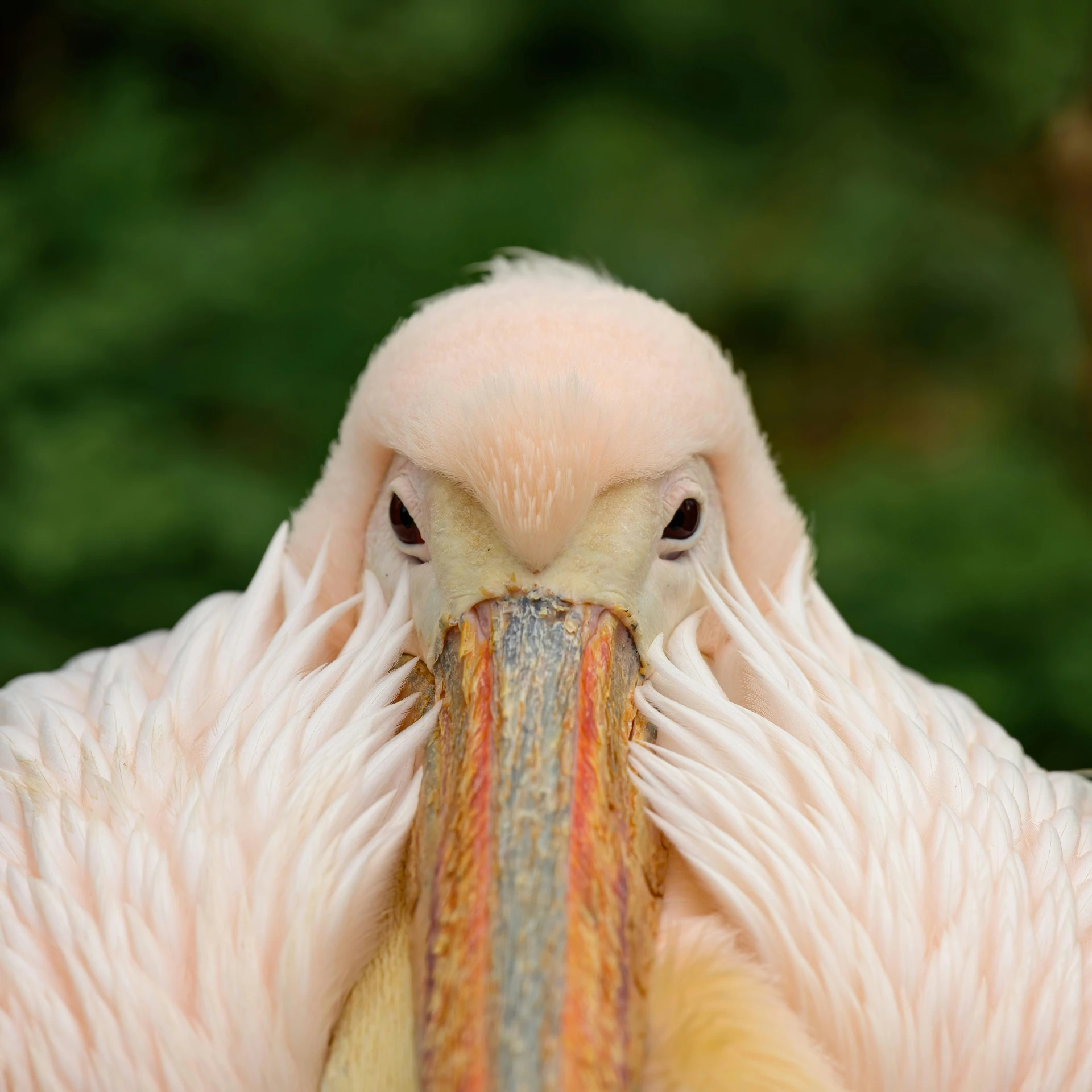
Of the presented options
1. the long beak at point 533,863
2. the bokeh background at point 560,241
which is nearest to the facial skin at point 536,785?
the long beak at point 533,863

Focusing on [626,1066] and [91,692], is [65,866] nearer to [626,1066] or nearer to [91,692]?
[91,692]

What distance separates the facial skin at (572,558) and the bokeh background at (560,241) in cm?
170

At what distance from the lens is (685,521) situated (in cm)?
206

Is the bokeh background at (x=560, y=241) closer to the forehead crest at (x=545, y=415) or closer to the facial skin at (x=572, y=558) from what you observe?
the forehead crest at (x=545, y=415)

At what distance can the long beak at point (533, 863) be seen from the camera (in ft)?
4.87

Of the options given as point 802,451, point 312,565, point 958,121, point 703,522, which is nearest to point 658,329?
point 703,522

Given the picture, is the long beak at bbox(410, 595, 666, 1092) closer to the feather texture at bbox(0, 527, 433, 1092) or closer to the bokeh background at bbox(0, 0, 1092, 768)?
the feather texture at bbox(0, 527, 433, 1092)

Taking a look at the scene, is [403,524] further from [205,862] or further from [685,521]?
[205,862]

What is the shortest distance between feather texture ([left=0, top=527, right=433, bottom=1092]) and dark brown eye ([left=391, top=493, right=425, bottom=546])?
0.07 m

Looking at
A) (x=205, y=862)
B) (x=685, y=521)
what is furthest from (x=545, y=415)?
(x=205, y=862)

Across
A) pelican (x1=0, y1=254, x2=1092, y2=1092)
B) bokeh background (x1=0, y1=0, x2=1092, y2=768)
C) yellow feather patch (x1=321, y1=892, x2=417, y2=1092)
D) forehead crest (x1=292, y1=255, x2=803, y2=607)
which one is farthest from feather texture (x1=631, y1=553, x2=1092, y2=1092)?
bokeh background (x1=0, y1=0, x2=1092, y2=768)

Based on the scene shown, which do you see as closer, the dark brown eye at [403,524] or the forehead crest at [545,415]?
the forehead crest at [545,415]

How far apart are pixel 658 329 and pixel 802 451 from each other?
98.3 inches

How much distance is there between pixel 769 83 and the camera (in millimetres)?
4766
